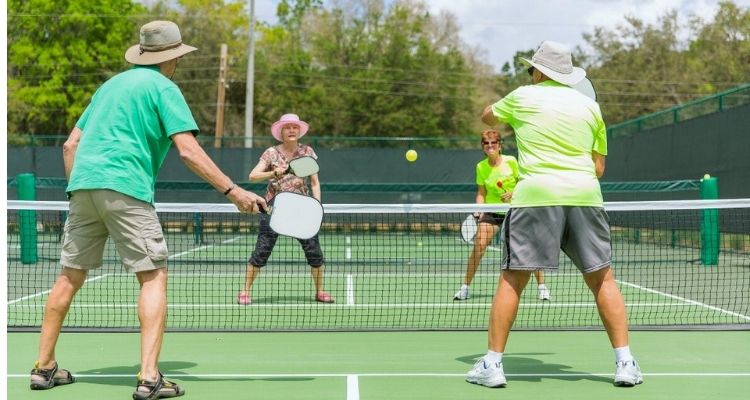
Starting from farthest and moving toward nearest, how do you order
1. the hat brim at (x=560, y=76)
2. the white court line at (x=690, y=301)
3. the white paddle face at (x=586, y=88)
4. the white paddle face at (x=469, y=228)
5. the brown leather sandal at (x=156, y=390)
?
the white paddle face at (x=469, y=228) < the white court line at (x=690, y=301) < the white paddle face at (x=586, y=88) < the hat brim at (x=560, y=76) < the brown leather sandal at (x=156, y=390)

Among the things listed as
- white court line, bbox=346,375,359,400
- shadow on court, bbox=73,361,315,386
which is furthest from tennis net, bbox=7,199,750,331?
white court line, bbox=346,375,359,400

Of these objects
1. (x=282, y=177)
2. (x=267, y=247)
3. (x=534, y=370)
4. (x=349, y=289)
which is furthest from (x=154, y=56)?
(x=349, y=289)

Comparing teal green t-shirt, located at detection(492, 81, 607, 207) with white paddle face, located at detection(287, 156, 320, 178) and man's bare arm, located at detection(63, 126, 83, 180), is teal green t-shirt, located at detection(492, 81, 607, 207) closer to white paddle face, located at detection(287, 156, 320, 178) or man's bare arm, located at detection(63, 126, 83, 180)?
man's bare arm, located at detection(63, 126, 83, 180)

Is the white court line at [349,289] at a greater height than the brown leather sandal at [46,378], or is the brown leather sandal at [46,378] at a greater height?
the brown leather sandal at [46,378]

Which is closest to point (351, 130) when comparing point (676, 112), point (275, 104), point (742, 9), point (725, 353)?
point (275, 104)

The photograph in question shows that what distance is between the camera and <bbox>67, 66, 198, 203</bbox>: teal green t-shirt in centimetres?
443

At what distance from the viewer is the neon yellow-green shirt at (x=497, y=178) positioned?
842 cm

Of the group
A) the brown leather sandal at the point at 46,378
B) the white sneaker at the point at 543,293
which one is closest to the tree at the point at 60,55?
the white sneaker at the point at 543,293

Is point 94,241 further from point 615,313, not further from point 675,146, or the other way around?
point 675,146

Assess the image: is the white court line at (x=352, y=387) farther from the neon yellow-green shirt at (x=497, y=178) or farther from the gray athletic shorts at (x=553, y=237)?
the neon yellow-green shirt at (x=497, y=178)

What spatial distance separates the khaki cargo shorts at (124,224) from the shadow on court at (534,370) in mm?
1817

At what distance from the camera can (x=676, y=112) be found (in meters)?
18.2

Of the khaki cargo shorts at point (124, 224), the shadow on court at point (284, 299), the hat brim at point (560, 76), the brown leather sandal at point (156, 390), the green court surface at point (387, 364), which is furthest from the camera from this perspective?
the shadow on court at point (284, 299)

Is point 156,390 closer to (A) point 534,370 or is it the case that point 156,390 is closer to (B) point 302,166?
(A) point 534,370
